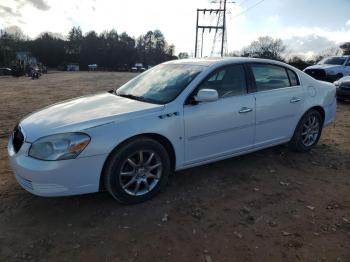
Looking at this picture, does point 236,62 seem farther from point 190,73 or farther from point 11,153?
point 11,153

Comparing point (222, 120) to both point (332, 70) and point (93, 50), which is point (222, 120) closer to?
point (332, 70)

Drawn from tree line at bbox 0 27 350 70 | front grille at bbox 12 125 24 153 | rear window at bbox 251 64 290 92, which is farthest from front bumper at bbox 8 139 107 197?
tree line at bbox 0 27 350 70

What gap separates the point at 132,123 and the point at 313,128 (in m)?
3.41

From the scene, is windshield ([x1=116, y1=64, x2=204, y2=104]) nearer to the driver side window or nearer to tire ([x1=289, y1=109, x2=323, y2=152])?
the driver side window

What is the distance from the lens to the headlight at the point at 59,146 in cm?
329

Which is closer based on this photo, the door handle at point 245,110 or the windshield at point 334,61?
the door handle at point 245,110

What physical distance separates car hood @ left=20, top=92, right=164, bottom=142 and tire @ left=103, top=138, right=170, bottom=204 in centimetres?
35

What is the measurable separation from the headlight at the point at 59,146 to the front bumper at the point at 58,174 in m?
0.05

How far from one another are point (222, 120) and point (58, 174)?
2.04 meters

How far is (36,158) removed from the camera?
3.32m

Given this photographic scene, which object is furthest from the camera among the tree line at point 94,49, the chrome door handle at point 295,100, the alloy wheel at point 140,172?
the tree line at point 94,49

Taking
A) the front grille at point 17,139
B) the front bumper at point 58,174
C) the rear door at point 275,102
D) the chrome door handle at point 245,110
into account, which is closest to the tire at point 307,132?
the rear door at point 275,102

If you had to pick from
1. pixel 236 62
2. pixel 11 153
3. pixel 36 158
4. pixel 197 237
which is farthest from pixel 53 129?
pixel 236 62

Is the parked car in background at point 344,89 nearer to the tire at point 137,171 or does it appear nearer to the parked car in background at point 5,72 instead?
the tire at point 137,171
